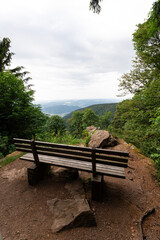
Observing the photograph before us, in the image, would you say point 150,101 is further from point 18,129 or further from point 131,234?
point 18,129

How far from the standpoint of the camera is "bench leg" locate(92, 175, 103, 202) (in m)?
2.82

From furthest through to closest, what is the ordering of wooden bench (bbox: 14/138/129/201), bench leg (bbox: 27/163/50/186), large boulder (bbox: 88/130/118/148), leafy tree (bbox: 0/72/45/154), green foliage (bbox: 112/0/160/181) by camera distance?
1. leafy tree (bbox: 0/72/45/154)
2. large boulder (bbox: 88/130/118/148)
3. green foliage (bbox: 112/0/160/181)
4. bench leg (bbox: 27/163/50/186)
5. wooden bench (bbox: 14/138/129/201)

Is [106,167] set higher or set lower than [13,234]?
higher

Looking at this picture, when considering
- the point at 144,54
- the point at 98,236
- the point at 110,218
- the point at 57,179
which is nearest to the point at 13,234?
the point at 57,179

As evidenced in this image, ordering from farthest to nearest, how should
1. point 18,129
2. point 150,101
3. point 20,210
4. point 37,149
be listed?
point 18,129 < point 150,101 < point 37,149 < point 20,210

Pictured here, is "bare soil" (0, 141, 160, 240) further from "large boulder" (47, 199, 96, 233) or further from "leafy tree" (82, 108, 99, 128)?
"leafy tree" (82, 108, 99, 128)

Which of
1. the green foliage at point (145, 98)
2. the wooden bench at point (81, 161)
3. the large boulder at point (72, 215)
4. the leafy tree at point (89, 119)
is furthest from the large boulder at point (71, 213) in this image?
the leafy tree at point (89, 119)

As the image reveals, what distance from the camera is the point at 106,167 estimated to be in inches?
122

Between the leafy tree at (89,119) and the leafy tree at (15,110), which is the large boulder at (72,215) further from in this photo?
the leafy tree at (89,119)

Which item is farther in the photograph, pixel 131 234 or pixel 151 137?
pixel 151 137

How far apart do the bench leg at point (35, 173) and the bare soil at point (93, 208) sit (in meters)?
0.17

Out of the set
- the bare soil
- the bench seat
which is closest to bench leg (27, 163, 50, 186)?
the bare soil

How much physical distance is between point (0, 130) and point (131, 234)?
8.70 metres

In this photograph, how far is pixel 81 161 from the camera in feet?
11.2
